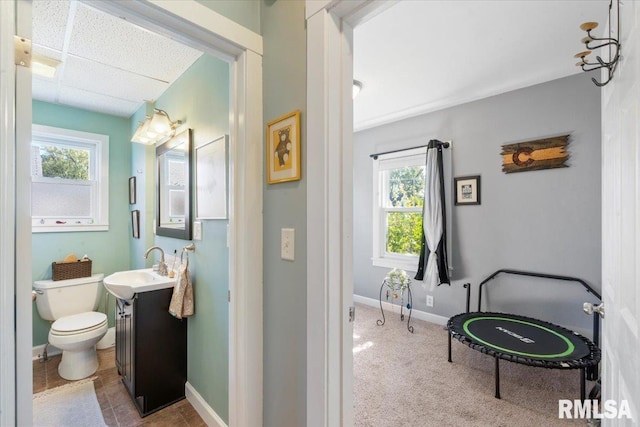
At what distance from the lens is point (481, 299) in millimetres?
3039

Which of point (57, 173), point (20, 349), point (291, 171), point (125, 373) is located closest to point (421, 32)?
point (291, 171)

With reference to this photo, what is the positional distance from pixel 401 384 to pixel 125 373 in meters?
2.10

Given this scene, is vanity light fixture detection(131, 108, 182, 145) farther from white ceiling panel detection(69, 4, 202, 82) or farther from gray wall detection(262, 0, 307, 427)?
gray wall detection(262, 0, 307, 427)

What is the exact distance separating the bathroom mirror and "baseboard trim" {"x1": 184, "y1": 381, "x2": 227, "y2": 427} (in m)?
1.09

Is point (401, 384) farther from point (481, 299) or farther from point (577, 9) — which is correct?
point (577, 9)

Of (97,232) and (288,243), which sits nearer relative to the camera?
(288,243)

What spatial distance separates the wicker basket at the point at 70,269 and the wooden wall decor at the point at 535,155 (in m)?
4.31

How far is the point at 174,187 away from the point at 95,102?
1445 millimetres

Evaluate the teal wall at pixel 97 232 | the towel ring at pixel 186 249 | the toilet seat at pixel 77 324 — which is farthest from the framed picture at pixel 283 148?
the teal wall at pixel 97 232

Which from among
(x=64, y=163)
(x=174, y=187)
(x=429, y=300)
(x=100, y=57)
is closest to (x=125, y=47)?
(x=100, y=57)

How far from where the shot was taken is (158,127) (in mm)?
2266

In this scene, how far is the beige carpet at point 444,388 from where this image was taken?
187 centimetres

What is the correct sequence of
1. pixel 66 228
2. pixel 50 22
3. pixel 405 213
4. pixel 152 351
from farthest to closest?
pixel 405 213, pixel 66 228, pixel 152 351, pixel 50 22

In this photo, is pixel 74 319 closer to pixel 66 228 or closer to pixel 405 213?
pixel 66 228
